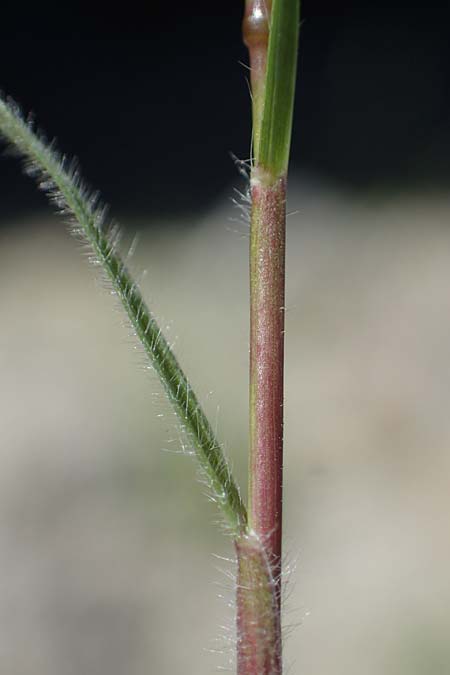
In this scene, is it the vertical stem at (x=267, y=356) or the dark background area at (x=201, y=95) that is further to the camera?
the dark background area at (x=201, y=95)

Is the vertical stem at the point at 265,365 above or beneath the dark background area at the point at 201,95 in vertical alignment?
beneath

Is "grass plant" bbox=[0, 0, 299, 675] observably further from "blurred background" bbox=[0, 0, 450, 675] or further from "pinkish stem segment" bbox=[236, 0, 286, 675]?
"blurred background" bbox=[0, 0, 450, 675]

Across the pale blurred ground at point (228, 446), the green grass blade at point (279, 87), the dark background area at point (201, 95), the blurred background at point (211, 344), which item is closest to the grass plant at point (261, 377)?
the green grass blade at point (279, 87)

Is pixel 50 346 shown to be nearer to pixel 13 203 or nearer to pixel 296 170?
pixel 13 203

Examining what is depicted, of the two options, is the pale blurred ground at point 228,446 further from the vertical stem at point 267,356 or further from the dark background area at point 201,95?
the vertical stem at point 267,356

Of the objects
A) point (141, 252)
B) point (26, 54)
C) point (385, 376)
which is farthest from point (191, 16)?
point (385, 376)

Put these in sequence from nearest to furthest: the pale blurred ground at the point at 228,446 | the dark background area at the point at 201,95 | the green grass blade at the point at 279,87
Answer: the green grass blade at the point at 279,87, the pale blurred ground at the point at 228,446, the dark background area at the point at 201,95

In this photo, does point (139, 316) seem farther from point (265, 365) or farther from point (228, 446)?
point (228, 446)
